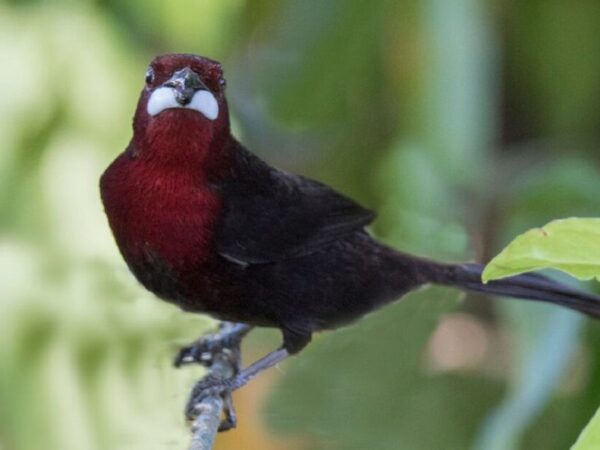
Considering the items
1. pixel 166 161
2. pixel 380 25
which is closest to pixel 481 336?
pixel 380 25

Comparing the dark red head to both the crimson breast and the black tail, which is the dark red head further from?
the black tail

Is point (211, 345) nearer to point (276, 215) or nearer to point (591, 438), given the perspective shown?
point (276, 215)

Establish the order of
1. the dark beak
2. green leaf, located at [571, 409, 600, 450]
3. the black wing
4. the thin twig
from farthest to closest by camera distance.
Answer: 1. the black wing
2. the dark beak
3. the thin twig
4. green leaf, located at [571, 409, 600, 450]

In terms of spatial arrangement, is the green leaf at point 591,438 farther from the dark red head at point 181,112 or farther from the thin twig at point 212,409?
the dark red head at point 181,112

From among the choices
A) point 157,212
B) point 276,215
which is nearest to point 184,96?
point 157,212

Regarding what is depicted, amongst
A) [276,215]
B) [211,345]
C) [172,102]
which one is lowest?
[211,345]

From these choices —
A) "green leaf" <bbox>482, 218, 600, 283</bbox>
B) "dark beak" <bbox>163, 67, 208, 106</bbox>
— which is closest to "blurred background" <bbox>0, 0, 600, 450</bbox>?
"dark beak" <bbox>163, 67, 208, 106</bbox>

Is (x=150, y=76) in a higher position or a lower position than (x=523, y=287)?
higher

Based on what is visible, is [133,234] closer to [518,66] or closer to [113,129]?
[113,129]
